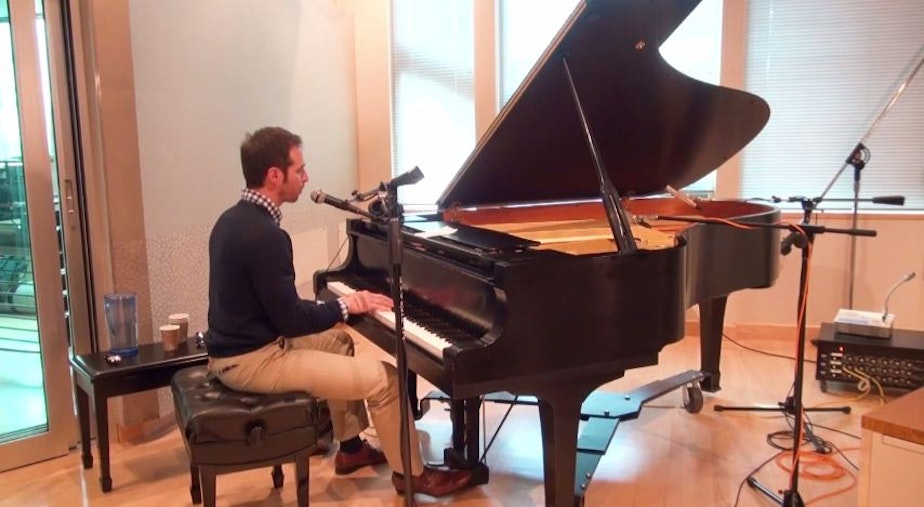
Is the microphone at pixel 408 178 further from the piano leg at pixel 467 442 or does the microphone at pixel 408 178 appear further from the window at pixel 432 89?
the window at pixel 432 89

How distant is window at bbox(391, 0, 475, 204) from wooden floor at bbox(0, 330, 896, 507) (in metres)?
2.29

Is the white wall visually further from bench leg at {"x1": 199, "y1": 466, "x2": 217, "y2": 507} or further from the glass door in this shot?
bench leg at {"x1": 199, "y1": 466, "x2": 217, "y2": 507}

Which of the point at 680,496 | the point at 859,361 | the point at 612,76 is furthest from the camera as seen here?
the point at 859,361

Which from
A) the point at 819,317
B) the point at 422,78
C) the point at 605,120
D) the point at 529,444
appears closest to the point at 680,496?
the point at 529,444

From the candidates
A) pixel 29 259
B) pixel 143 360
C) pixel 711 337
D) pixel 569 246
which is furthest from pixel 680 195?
pixel 29 259

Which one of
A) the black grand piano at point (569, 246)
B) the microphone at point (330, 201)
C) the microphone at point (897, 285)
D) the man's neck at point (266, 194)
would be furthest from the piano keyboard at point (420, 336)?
the microphone at point (897, 285)

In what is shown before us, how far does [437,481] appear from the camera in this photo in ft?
8.49

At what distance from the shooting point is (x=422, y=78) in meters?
5.29

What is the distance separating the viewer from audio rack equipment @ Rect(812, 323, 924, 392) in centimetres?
354

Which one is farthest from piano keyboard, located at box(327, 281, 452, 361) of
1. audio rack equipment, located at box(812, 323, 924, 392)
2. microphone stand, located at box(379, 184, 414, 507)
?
audio rack equipment, located at box(812, 323, 924, 392)

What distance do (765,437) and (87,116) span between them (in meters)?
3.22

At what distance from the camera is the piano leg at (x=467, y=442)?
268cm

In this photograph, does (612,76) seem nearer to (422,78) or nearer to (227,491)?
(227,491)

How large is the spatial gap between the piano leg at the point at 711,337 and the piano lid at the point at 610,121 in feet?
2.01
